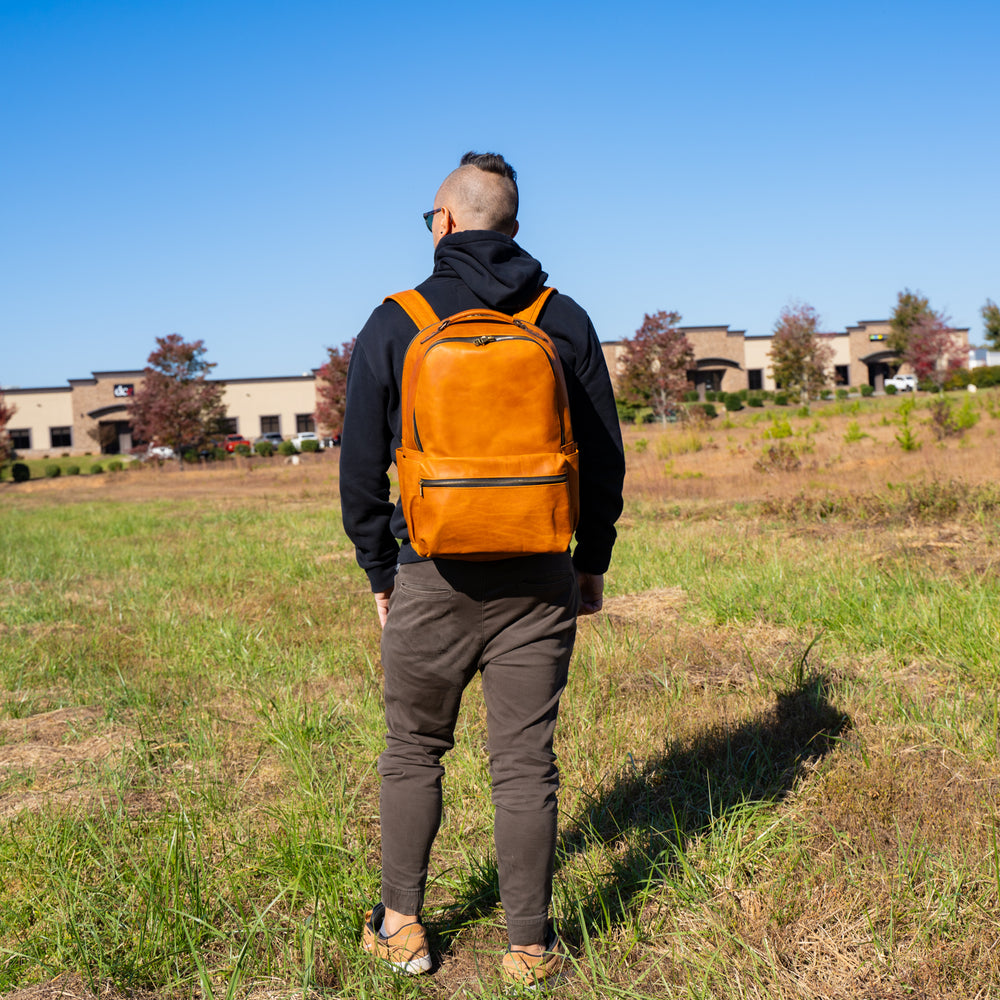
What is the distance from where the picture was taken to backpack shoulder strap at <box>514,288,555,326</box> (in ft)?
6.82

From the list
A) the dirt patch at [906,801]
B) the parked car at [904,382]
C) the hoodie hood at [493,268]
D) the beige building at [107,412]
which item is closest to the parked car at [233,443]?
the beige building at [107,412]

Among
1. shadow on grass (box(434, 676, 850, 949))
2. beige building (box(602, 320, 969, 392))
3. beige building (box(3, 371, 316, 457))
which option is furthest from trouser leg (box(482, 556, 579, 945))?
beige building (box(3, 371, 316, 457))

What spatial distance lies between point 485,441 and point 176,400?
42.9m

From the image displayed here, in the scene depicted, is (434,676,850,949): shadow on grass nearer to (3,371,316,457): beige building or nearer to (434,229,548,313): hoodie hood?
(434,229,548,313): hoodie hood

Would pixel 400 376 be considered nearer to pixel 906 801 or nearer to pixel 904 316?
pixel 906 801

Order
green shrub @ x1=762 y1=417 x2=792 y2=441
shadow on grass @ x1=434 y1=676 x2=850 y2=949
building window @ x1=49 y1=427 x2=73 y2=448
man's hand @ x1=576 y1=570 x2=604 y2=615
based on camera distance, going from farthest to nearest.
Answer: building window @ x1=49 y1=427 x2=73 y2=448, green shrub @ x1=762 y1=417 x2=792 y2=441, shadow on grass @ x1=434 y1=676 x2=850 y2=949, man's hand @ x1=576 y1=570 x2=604 y2=615

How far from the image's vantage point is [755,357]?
2763 inches

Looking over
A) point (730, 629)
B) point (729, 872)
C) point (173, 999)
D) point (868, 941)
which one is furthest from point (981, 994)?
point (730, 629)

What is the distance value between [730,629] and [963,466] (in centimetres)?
907

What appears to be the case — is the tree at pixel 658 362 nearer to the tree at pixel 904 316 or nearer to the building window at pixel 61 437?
the tree at pixel 904 316

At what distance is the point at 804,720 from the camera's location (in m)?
3.62

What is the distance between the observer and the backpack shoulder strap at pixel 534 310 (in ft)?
6.82

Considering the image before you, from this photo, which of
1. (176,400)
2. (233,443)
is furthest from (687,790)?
(233,443)

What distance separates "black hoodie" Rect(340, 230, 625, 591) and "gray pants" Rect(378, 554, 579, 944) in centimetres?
14
